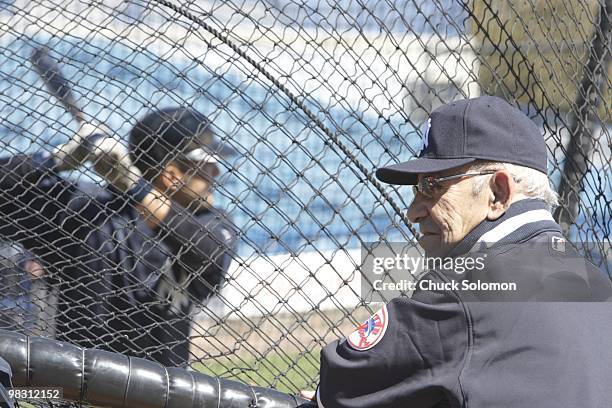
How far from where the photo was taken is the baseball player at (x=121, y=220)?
93.2 inches

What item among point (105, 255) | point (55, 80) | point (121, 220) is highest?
point (55, 80)

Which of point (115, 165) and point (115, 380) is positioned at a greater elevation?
point (115, 165)

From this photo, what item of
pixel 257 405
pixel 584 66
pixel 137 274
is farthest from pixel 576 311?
pixel 137 274

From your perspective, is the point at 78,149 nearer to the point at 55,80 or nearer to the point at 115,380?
the point at 55,80

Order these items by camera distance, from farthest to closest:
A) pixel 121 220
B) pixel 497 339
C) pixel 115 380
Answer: pixel 121 220, pixel 115 380, pixel 497 339

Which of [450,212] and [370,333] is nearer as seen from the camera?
[370,333]

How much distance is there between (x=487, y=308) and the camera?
1.52 m

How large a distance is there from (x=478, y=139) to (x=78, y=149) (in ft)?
4.16

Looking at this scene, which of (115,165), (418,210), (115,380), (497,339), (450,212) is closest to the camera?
(497,339)

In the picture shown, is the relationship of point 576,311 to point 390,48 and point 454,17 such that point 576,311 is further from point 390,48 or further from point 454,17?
point 390,48

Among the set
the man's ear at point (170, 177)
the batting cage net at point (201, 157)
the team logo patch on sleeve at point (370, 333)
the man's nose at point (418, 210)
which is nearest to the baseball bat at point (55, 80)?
the batting cage net at point (201, 157)

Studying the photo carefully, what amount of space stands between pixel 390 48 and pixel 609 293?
2.47m

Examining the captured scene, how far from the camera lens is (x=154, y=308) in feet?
8.92

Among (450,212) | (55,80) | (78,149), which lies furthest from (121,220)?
(450,212)
